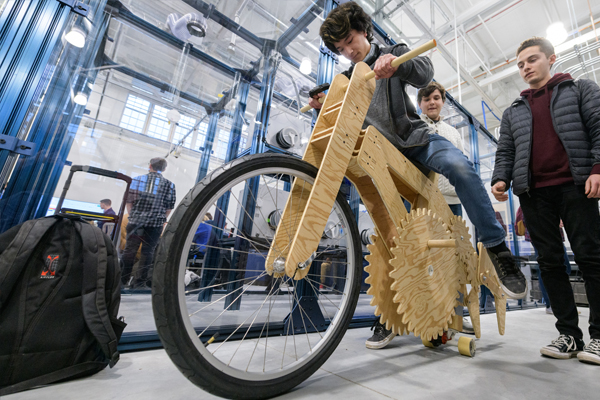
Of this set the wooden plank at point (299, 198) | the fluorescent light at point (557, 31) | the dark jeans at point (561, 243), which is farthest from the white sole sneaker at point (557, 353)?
the fluorescent light at point (557, 31)

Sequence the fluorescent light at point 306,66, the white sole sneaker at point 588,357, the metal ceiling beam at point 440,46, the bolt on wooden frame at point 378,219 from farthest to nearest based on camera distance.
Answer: the metal ceiling beam at point 440,46
the fluorescent light at point 306,66
the white sole sneaker at point 588,357
the bolt on wooden frame at point 378,219

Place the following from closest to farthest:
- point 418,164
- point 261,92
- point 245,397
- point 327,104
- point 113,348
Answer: point 245,397 → point 113,348 → point 327,104 → point 418,164 → point 261,92

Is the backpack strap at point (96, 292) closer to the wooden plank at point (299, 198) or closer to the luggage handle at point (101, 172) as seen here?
the luggage handle at point (101, 172)

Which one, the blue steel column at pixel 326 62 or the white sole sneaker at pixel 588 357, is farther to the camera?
the blue steel column at pixel 326 62

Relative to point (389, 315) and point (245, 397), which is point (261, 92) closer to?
point (389, 315)

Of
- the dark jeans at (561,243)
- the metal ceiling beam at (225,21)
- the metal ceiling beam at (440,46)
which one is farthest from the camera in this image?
the metal ceiling beam at (440,46)

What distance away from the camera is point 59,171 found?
1197 mm

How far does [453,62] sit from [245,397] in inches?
220

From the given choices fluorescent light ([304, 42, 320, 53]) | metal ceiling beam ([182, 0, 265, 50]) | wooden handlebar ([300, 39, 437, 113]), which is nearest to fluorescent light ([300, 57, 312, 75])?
fluorescent light ([304, 42, 320, 53])

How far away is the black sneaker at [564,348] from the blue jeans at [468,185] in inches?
23.3

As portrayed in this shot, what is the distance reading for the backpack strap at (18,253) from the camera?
782 millimetres

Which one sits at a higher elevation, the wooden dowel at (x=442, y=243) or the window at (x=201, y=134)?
the window at (x=201, y=134)

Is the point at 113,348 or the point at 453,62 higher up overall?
the point at 453,62

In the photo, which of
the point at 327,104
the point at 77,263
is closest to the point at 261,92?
the point at 327,104
